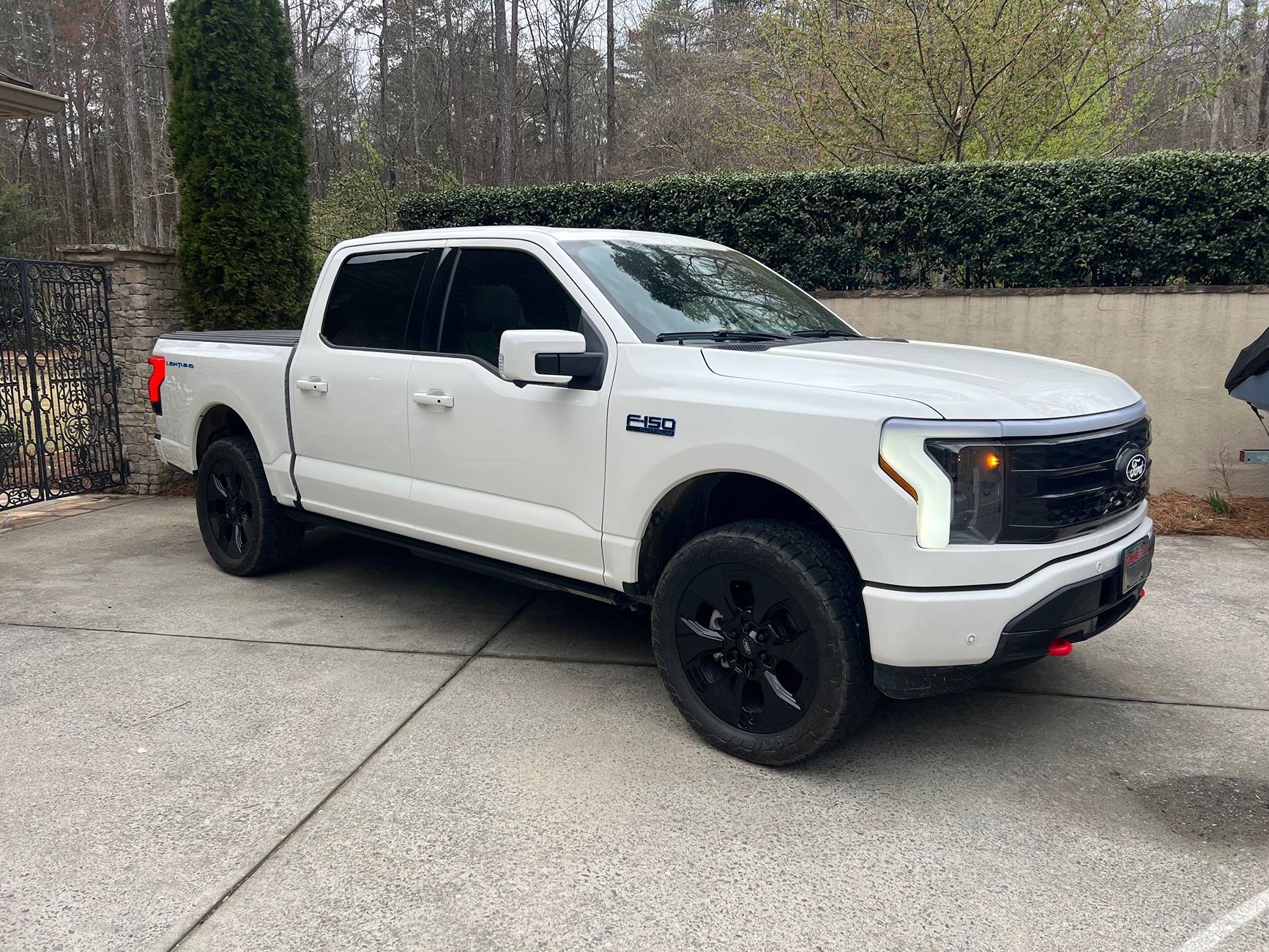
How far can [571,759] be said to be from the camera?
3471mm

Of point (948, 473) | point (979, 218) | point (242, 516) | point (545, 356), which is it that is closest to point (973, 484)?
point (948, 473)

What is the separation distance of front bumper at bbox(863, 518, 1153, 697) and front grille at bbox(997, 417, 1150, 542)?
135 millimetres

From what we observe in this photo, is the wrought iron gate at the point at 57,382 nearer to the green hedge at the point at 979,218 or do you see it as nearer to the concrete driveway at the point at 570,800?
the concrete driveway at the point at 570,800

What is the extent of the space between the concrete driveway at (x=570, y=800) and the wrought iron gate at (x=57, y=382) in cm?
352

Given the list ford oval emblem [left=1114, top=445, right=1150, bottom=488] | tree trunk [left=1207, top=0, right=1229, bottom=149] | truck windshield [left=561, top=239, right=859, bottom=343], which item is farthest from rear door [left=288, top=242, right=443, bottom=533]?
tree trunk [left=1207, top=0, right=1229, bottom=149]

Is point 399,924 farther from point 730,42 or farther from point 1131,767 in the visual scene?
point 730,42

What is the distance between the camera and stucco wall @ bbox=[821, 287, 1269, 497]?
7258 mm

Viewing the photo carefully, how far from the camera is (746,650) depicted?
335cm

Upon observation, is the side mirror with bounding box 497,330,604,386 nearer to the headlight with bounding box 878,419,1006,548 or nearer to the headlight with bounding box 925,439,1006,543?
the headlight with bounding box 878,419,1006,548

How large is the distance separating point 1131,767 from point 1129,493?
0.98 metres

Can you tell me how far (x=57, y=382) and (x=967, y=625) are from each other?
26.2 ft

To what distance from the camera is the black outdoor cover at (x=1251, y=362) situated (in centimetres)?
632

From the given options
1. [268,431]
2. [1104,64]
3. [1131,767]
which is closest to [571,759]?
[1131,767]

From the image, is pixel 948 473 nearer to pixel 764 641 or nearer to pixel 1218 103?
pixel 764 641
